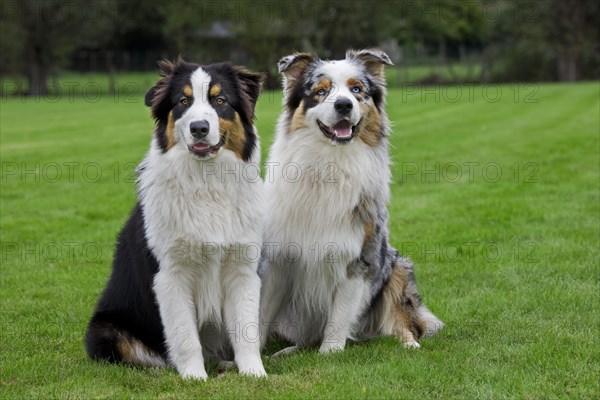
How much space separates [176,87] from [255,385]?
189 cm

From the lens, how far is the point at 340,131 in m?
5.32

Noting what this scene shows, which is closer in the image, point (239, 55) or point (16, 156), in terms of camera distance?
point (16, 156)

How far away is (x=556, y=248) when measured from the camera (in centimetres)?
824

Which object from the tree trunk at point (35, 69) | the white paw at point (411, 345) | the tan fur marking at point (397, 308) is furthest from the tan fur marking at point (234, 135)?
the tree trunk at point (35, 69)

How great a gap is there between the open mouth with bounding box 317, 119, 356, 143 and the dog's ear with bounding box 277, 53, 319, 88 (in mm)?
451

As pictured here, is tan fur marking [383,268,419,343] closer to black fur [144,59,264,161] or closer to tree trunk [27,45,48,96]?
black fur [144,59,264,161]

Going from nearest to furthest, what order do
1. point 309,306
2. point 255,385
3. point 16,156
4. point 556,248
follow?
point 255,385 → point 309,306 → point 556,248 → point 16,156

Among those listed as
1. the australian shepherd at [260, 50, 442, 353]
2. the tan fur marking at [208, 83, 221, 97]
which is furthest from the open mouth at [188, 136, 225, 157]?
the australian shepherd at [260, 50, 442, 353]

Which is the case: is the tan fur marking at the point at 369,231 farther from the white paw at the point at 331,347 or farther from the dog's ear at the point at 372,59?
the dog's ear at the point at 372,59

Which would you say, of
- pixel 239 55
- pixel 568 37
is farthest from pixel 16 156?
pixel 568 37

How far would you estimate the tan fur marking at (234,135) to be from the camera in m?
4.76

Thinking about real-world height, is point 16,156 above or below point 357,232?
below

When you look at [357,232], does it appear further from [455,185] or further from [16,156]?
[16,156]

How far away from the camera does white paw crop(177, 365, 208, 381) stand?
477 cm
